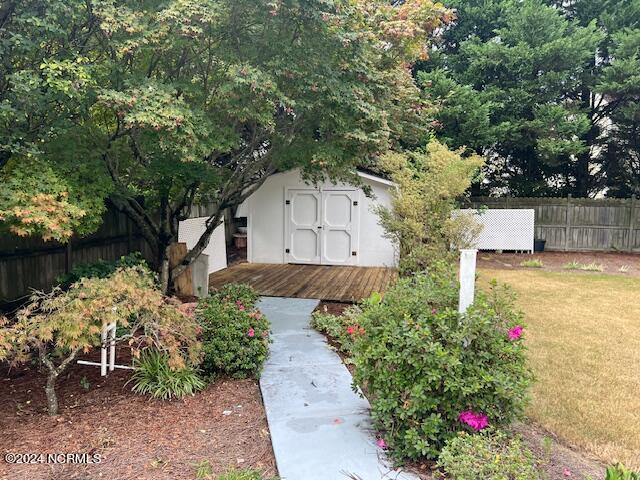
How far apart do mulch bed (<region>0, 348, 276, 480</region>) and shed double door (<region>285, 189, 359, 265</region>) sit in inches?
253

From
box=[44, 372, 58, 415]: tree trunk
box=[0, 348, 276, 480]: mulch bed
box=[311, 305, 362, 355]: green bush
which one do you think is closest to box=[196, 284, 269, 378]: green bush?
box=[0, 348, 276, 480]: mulch bed

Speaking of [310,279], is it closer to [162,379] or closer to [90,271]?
[90,271]

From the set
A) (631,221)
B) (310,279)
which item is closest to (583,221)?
(631,221)

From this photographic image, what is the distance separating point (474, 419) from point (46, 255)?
4.98 m

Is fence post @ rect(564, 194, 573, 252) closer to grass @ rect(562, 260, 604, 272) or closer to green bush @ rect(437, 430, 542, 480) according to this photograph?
grass @ rect(562, 260, 604, 272)

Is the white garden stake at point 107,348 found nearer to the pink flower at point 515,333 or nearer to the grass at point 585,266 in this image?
the pink flower at point 515,333

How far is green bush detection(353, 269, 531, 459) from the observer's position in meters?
2.69

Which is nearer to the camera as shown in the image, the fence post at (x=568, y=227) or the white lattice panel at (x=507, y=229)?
the white lattice panel at (x=507, y=229)

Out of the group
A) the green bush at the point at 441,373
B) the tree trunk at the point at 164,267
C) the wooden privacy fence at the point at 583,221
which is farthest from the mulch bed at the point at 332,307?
the wooden privacy fence at the point at 583,221

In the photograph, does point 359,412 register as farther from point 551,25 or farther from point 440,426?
point 551,25

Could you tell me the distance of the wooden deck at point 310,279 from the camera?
734 centimetres

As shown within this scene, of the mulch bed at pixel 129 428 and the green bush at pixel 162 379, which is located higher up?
the green bush at pixel 162 379

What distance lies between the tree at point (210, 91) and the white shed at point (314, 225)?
4048mm

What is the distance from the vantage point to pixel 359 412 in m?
3.43
